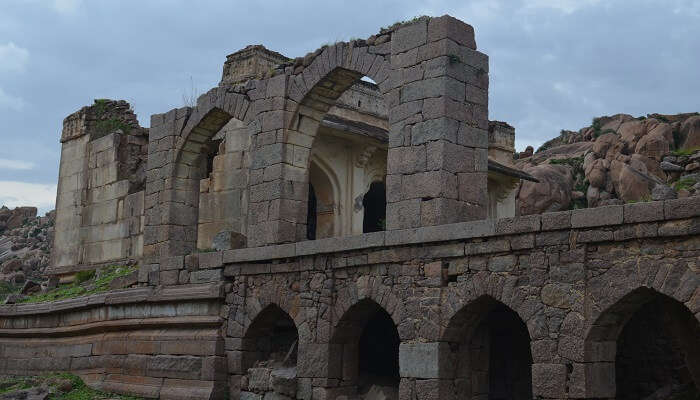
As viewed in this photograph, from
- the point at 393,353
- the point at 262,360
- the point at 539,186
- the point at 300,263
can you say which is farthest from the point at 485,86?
the point at 539,186

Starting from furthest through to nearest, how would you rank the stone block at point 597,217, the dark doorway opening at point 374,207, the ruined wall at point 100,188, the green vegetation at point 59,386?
1. the ruined wall at point 100,188
2. the dark doorway opening at point 374,207
3. the green vegetation at point 59,386
4. the stone block at point 597,217

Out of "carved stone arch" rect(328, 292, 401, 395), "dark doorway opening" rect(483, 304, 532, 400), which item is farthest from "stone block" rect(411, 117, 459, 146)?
"dark doorway opening" rect(483, 304, 532, 400)

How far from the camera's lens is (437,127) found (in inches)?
387

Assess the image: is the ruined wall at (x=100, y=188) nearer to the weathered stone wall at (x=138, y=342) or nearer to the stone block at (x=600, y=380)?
the weathered stone wall at (x=138, y=342)

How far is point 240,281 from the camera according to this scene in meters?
11.9

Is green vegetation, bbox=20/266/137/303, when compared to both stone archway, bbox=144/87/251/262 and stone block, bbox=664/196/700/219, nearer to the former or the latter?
stone archway, bbox=144/87/251/262

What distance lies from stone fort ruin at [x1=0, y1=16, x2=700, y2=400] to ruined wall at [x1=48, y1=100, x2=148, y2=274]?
2.89 metres

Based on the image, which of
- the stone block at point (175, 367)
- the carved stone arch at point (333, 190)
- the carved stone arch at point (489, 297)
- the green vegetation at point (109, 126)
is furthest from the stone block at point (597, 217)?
the green vegetation at point (109, 126)

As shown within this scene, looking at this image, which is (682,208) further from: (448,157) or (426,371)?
(426,371)

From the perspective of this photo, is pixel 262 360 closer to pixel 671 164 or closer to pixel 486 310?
pixel 486 310

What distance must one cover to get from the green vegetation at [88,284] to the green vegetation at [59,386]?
1.80 meters

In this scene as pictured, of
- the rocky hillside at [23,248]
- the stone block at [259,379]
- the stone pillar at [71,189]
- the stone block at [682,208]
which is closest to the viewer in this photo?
the stone block at [682,208]

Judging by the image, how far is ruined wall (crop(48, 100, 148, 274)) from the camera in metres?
18.3

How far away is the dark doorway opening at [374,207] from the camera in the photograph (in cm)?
1789
